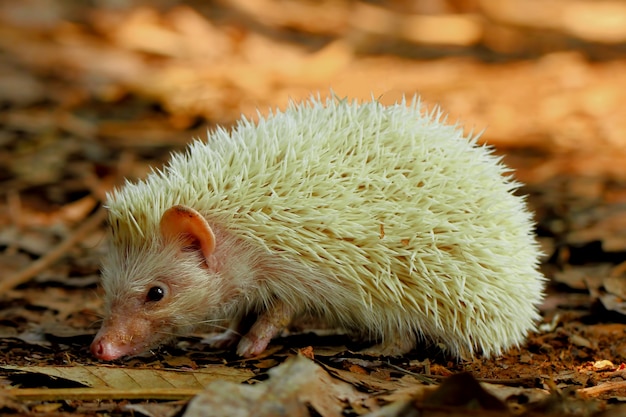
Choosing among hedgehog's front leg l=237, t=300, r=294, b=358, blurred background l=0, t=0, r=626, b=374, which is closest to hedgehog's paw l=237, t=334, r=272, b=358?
hedgehog's front leg l=237, t=300, r=294, b=358

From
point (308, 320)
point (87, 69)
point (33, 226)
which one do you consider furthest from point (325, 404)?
point (87, 69)

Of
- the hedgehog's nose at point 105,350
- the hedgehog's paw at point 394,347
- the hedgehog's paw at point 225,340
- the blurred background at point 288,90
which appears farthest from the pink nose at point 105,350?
the hedgehog's paw at point 394,347

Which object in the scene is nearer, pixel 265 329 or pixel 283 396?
pixel 283 396

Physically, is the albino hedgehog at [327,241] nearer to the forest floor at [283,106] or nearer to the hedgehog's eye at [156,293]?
the hedgehog's eye at [156,293]

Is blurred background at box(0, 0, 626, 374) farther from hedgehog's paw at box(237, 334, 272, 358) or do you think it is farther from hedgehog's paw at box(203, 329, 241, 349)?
hedgehog's paw at box(237, 334, 272, 358)

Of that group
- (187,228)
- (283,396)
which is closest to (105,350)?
(187,228)

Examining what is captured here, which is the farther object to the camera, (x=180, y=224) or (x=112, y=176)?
(x=112, y=176)

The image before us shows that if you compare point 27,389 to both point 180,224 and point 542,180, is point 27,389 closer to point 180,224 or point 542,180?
point 180,224

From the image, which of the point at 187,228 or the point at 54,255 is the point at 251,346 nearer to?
the point at 187,228
